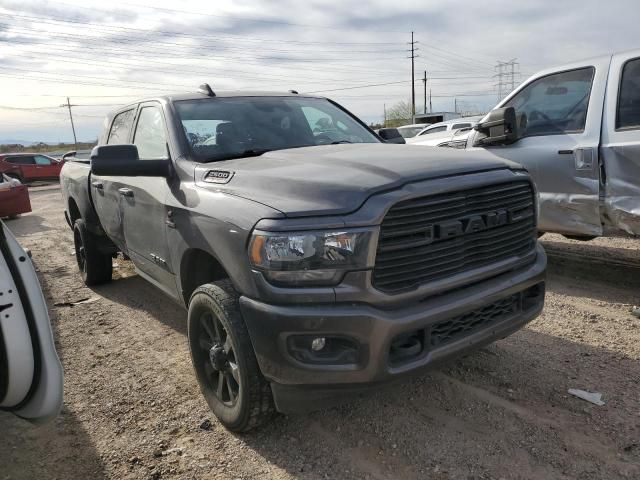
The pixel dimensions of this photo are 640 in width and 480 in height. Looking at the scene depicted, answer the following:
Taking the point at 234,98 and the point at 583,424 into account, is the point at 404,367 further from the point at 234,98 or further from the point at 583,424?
the point at 234,98

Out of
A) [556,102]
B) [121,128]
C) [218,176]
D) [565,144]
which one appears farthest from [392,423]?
[121,128]

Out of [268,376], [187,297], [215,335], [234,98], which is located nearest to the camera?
[268,376]

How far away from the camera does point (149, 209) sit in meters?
3.67

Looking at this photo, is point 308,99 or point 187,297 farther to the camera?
point 308,99

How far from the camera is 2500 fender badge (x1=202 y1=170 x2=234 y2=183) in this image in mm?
2930

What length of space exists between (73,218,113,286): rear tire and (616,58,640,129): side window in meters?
5.18

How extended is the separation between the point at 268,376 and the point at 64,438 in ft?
4.67

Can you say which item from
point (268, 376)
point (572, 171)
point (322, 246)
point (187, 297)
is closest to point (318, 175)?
point (322, 246)

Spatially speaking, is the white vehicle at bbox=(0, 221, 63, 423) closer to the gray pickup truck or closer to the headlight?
the gray pickup truck

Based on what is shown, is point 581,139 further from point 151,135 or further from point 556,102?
point 151,135

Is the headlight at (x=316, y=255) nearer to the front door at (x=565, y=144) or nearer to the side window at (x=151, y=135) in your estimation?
the side window at (x=151, y=135)

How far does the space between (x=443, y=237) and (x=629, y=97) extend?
3.04 m

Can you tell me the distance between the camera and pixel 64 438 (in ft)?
9.86

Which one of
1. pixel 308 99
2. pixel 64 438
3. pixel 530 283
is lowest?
pixel 64 438
